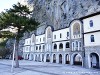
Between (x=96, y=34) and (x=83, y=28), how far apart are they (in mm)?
4655

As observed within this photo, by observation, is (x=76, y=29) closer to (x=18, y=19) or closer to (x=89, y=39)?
(x=89, y=39)

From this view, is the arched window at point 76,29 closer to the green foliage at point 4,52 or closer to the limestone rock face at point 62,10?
the limestone rock face at point 62,10

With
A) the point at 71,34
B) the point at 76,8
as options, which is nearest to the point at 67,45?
the point at 71,34

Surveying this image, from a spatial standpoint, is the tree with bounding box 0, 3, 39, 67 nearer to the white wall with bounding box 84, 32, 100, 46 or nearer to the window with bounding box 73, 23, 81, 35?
the window with bounding box 73, 23, 81, 35

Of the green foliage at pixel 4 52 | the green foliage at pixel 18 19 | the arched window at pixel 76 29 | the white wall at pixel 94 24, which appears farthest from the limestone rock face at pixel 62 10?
the green foliage at pixel 18 19

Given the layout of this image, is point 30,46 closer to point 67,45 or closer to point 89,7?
point 67,45

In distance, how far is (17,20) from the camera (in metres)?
28.2

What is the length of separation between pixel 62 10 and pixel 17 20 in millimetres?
40523

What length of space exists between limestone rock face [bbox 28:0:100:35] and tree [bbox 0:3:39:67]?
31553 mm

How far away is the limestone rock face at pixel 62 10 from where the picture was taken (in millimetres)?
56062

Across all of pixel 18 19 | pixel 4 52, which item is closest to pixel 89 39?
pixel 18 19

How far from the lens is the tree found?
28375 millimetres

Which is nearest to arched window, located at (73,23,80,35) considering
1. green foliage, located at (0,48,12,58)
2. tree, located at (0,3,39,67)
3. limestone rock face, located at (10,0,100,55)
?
tree, located at (0,3,39,67)

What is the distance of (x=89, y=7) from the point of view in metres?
55.8
